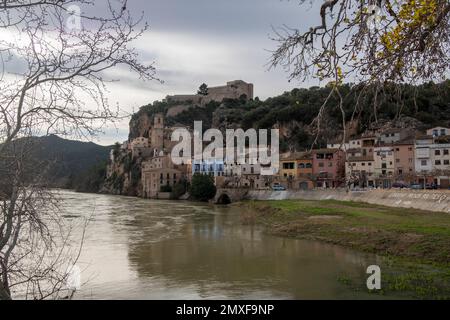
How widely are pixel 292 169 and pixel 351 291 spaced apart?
2214 inches

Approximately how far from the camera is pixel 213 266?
18078mm

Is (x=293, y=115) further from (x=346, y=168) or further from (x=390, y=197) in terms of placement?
(x=390, y=197)

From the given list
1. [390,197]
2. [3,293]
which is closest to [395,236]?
[390,197]

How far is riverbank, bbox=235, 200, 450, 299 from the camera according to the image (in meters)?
14.8

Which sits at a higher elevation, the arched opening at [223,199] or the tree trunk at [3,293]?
the tree trunk at [3,293]

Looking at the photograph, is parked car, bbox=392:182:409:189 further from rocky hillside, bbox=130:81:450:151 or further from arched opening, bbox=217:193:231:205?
arched opening, bbox=217:193:231:205

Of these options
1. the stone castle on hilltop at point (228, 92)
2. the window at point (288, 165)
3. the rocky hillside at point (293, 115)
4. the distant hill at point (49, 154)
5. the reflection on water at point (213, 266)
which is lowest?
→ the reflection on water at point (213, 266)

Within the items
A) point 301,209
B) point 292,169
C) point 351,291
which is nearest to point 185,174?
point 292,169

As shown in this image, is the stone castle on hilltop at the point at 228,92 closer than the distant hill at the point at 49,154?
No

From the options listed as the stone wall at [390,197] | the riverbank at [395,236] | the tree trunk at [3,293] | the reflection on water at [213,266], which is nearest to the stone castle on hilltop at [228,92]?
the stone wall at [390,197]

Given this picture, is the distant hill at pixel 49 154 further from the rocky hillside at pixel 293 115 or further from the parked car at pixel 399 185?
the parked car at pixel 399 185

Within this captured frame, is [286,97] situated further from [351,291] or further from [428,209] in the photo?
[351,291]

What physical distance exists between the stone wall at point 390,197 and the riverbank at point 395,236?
1344 millimetres

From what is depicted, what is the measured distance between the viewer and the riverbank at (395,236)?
14766 mm
